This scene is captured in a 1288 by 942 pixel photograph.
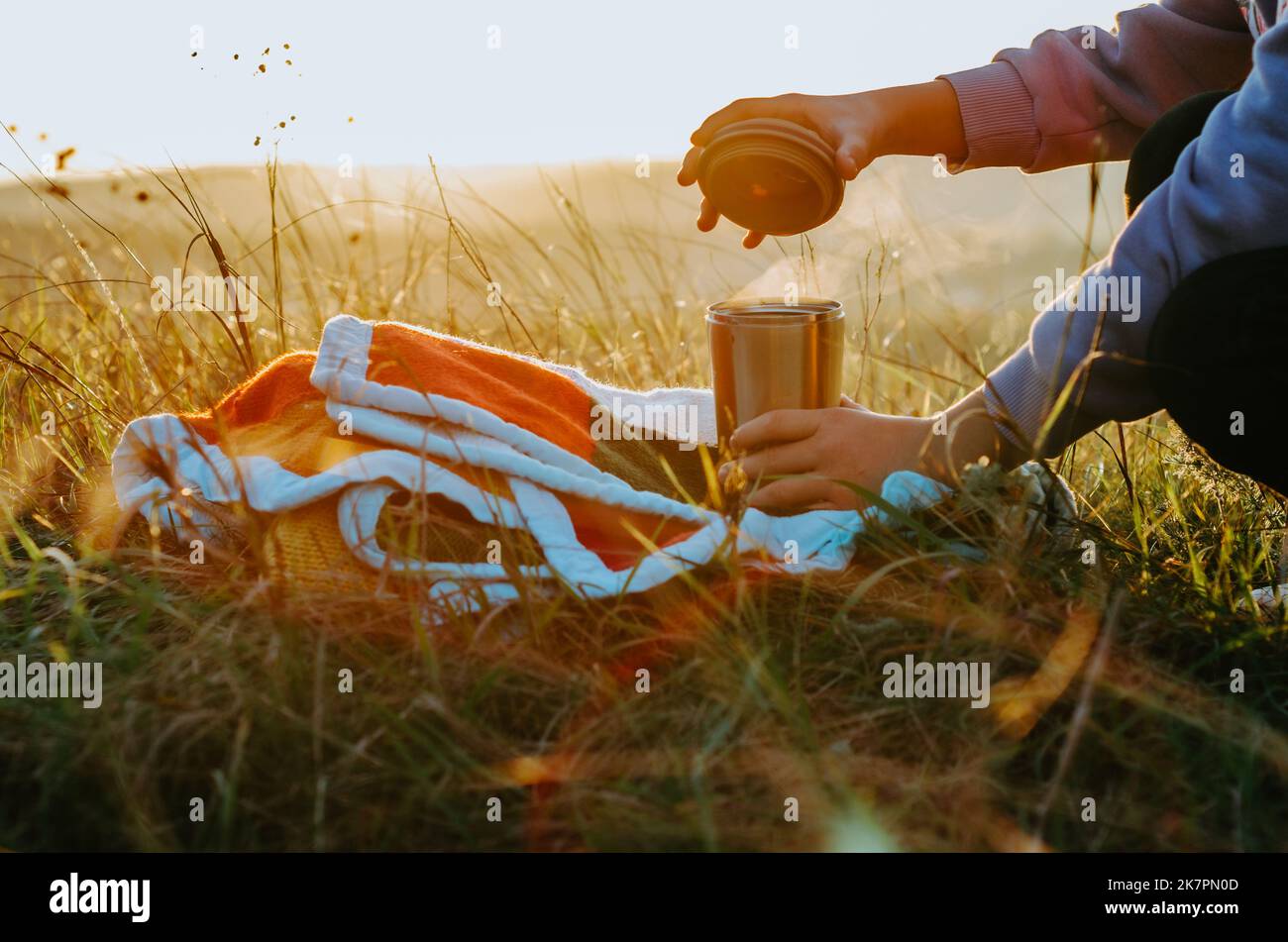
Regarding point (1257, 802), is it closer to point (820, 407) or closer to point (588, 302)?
point (820, 407)

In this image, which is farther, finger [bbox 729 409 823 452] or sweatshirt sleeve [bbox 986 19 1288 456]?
finger [bbox 729 409 823 452]

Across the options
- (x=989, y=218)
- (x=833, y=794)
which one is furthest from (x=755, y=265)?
(x=833, y=794)

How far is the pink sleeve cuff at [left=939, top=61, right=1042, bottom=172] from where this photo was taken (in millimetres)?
1972

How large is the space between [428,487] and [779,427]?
0.53m

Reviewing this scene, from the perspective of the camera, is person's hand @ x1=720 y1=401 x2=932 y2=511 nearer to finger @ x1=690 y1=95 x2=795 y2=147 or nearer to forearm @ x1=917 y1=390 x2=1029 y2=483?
forearm @ x1=917 y1=390 x2=1029 y2=483

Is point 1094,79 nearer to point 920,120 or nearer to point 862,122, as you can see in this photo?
point 920,120

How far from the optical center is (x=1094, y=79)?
1962 millimetres

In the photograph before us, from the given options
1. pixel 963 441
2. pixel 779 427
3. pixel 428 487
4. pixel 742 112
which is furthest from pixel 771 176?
pixel 428 487

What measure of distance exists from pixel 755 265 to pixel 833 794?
2.39 m

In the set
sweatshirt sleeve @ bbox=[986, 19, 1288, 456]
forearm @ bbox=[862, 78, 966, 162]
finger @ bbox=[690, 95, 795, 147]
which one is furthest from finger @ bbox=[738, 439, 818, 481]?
forearm @ bbox=[862, 78, 966, 162]

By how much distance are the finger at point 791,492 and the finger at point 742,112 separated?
1.93 ft

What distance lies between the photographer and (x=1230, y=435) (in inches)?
58.0

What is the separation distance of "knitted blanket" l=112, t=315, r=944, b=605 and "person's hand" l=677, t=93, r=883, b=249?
0.49 metres
